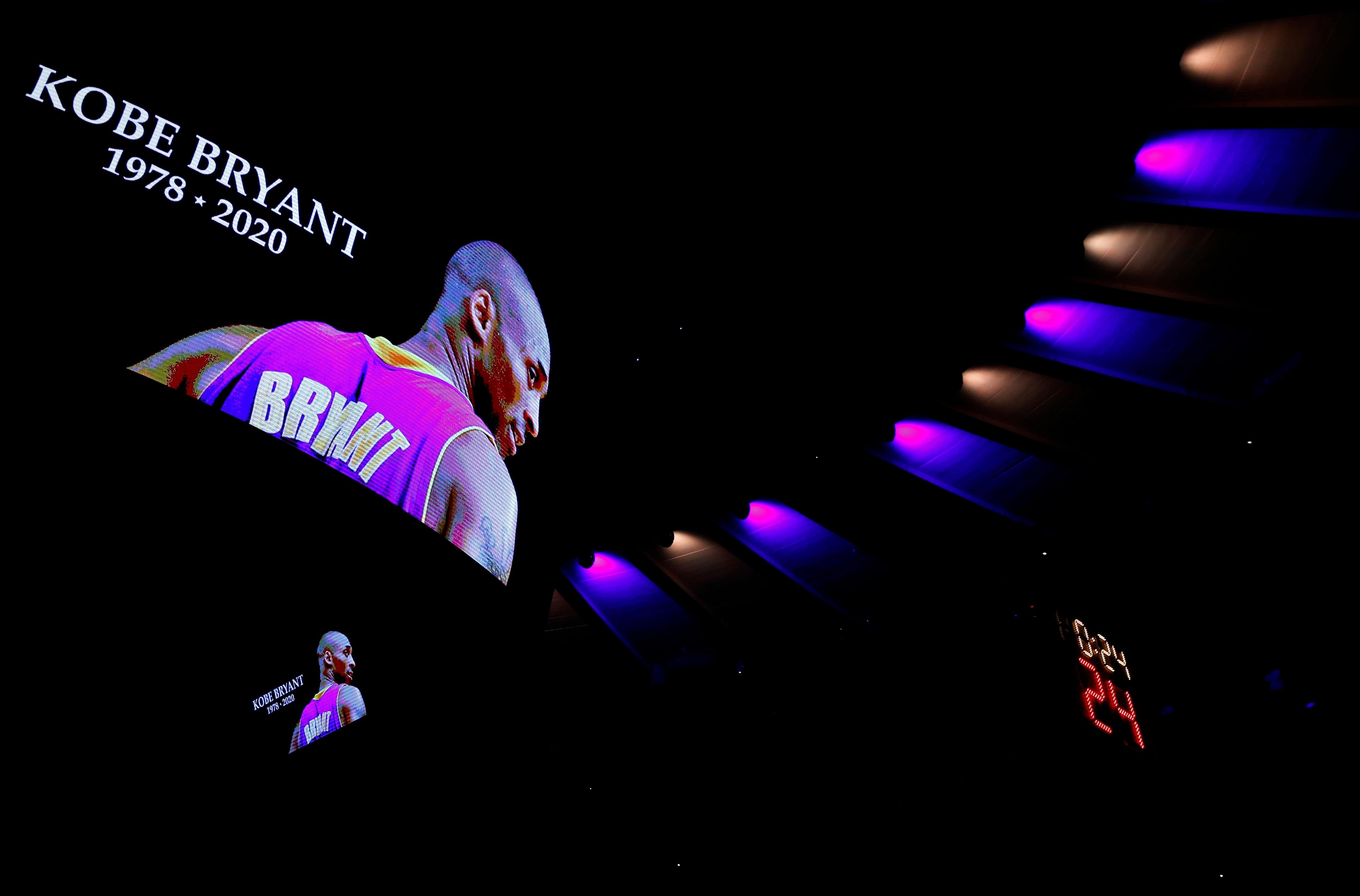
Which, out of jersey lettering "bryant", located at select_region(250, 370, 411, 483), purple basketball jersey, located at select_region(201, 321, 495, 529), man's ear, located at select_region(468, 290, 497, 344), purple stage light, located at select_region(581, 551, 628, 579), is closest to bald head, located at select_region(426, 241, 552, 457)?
man's ear, located at select_region(468, 290, 497, 344)

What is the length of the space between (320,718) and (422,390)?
8.22 feet

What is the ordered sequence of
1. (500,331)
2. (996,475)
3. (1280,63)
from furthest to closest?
(996,475) < (500,331) < (1280,63)

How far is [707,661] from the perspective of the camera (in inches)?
512

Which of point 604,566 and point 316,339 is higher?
point 604,566

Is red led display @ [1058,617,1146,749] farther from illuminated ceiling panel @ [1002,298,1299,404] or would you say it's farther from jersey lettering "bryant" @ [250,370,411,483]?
jersey lettering "bryant" @ [250,370,411,483]

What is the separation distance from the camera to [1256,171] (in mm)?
6852

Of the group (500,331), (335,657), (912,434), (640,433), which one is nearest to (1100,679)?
(912,434)

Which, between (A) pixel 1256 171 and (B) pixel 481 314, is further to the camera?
(A) pixel 1256 171

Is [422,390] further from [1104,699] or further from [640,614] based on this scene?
[640,614]

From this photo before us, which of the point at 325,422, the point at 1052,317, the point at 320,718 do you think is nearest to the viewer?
the point at 325,422

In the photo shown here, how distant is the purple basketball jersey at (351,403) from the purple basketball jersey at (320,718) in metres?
1.46

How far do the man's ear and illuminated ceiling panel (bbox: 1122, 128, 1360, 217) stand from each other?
18.9ft

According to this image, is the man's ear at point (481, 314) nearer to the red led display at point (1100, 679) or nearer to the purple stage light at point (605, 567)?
the purple stage light at point (605, 567)

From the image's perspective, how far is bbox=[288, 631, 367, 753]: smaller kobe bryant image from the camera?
5754mm
